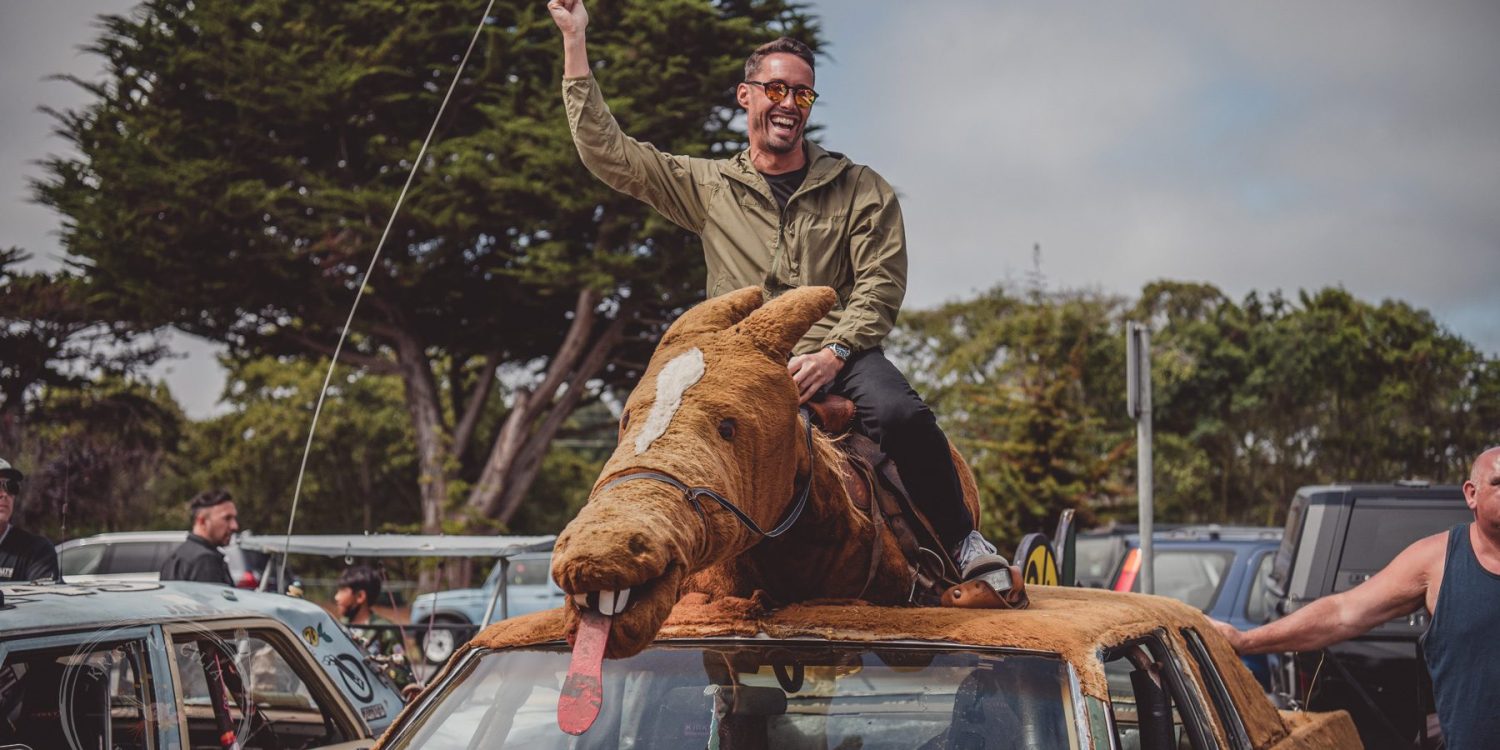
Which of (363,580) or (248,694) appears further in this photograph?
(363,580)

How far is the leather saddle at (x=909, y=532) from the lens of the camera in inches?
141

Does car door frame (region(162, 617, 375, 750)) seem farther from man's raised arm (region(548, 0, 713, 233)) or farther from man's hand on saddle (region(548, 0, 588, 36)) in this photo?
man's hand on saddle (region(548, 0, 588, 36))

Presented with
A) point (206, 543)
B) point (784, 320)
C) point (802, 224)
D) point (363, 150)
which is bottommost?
point (206, 543)

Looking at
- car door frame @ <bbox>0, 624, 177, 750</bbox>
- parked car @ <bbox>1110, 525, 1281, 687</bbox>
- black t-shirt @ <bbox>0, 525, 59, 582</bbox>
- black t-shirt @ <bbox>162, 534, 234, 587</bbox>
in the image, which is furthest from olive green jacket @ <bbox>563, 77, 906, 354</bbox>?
parked car @ <bbox>1110, 525, 1281, 687</bbox>

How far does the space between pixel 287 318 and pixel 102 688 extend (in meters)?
21.4

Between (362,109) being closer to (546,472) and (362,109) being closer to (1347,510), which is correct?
(1347,510)

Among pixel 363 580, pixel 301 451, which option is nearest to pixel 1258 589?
pixel 363 580

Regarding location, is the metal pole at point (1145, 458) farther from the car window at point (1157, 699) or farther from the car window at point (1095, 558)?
the car window at point (1157, 699)

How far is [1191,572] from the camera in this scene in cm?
1295

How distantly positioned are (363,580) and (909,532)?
25.2ft

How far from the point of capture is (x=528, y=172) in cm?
2162

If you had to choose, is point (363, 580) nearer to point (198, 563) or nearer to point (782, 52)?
point (198, 563)

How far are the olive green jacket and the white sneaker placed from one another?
61 centimetres

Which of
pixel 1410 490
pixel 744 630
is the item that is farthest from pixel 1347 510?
pixel 744 630
